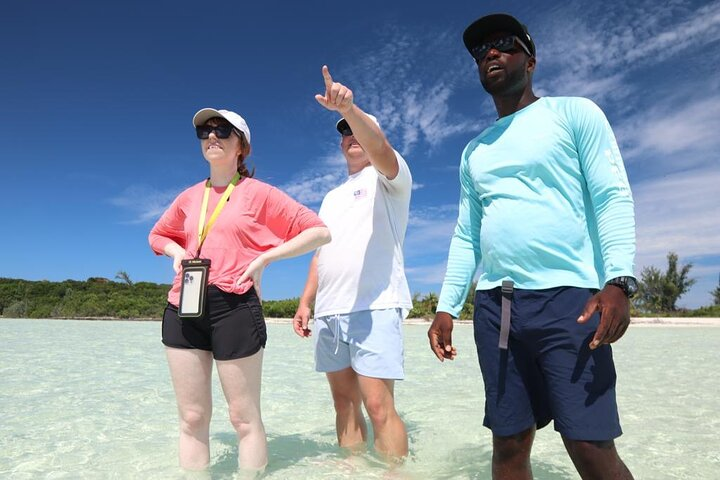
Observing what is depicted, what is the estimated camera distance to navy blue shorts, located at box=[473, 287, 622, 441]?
1665mm

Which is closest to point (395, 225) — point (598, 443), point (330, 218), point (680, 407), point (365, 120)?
point (330, 218)

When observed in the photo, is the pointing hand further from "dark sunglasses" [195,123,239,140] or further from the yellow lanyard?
the yellow lanyard

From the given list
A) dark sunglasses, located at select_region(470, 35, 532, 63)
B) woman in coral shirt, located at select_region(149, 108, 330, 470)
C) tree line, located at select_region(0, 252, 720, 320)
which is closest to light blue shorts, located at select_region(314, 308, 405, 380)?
woman in coral shirt, located at select_region(149, 108, 330, 470)

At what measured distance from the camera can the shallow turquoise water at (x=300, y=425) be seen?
3189mm

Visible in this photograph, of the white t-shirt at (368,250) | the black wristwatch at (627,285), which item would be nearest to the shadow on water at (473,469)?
the white t-shirt at (368,250)

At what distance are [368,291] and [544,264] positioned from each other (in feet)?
4.01

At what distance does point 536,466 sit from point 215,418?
2956 millimetres

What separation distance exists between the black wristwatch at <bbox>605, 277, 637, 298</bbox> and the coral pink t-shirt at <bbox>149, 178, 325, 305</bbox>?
147 centimetres

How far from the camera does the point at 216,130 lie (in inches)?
103

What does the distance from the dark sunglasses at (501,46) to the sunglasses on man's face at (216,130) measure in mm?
1287

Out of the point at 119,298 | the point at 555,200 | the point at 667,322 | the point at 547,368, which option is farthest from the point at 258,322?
the point at 119,298

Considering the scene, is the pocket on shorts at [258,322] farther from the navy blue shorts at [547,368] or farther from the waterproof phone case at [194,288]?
the navy blue shorts at [547,368]

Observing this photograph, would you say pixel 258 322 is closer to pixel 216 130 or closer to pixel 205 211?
pixel 205 211

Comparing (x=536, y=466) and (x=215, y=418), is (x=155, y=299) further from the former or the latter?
(x=536, y=466)
